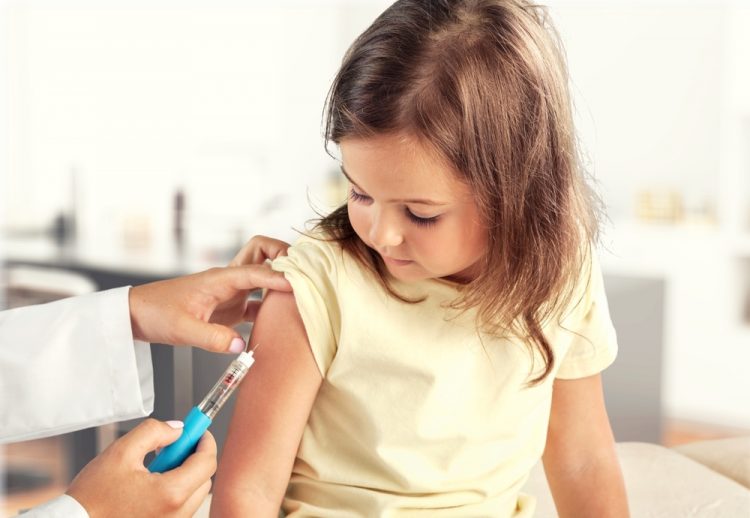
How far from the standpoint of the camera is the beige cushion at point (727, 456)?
4.98 ft

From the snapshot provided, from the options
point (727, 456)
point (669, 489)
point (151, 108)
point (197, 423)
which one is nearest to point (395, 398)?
point (197, 423)

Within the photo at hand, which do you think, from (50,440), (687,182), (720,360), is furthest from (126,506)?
(687,182)

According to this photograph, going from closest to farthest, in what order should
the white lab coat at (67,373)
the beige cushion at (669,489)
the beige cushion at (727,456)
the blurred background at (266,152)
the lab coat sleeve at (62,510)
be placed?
the lab coat sleeve at (62,510), the white lab coat at (67,373), the beige cushion at (669,489), the beige cushion at (727,456), the blurred background at (266,152)

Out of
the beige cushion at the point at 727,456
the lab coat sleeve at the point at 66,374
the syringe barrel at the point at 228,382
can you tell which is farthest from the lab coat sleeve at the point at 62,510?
the beige cushion at the point at 727,456

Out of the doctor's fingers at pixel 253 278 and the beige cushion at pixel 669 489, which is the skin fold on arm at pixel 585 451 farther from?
the doctor's fingers at pixel 253 278

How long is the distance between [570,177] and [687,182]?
3.42m

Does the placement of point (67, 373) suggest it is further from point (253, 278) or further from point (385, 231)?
point (385, 231)

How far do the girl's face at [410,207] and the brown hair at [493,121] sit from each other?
1 cm

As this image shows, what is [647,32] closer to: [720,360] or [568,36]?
[568,36]

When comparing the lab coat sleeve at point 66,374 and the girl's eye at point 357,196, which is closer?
the girl's eye at point 357,196

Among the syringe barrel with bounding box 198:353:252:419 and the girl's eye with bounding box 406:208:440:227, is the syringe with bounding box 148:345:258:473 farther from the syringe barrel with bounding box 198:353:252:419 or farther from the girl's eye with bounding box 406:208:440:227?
the girl's eye with bounding box 406:208:440:227

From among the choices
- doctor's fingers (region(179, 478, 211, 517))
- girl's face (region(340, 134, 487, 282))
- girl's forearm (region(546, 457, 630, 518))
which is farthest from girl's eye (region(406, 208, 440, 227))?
girl's forearm (region(546, 457, 630, 518))

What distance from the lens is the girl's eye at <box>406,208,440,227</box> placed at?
938 millimetres

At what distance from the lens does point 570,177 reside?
3.41ft
